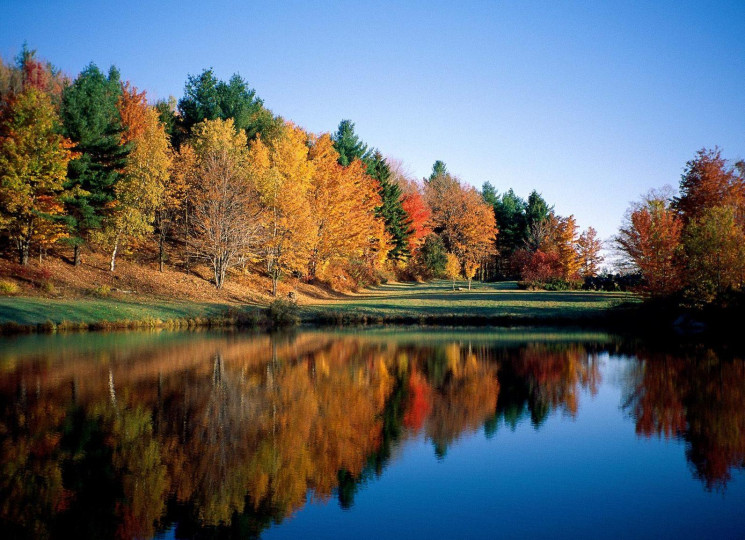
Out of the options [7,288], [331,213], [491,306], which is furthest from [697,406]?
[331,213]

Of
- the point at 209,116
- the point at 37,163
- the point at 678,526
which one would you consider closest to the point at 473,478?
the point at 678,526

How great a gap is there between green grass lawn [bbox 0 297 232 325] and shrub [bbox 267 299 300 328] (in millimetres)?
2830

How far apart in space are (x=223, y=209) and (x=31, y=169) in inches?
452

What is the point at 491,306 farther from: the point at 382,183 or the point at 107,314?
the point at 382,183

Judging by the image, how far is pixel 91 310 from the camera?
3028cm

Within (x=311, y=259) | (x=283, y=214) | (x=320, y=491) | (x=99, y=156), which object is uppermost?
(x=99, y=156)

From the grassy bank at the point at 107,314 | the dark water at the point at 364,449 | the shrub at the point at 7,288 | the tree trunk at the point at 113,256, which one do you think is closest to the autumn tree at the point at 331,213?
the grassy bank at the point at 107,314

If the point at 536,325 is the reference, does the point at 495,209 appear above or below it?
above

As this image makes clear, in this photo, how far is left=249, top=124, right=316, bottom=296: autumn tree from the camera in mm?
42656

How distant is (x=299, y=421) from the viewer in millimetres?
11844

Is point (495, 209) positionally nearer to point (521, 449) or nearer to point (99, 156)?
point (99, 156)

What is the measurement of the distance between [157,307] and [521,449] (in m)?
27.3

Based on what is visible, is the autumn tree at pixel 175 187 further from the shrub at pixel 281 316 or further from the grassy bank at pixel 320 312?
the shrub at pixel 281 316

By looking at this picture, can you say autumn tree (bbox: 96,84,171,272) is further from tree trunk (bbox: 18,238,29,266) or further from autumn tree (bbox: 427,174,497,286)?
autumn tree (bbox: 427,174,497,286)
